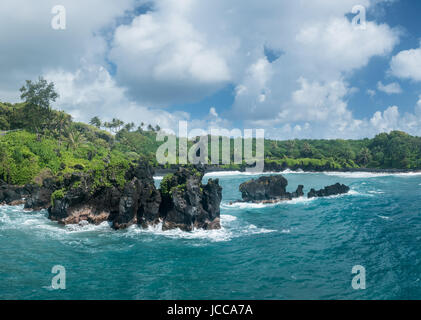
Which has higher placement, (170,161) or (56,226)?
(170,161)

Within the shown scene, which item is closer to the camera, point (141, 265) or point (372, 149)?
point (141, 265)

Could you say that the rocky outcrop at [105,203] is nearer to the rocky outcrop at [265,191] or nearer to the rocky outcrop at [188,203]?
the rocky outcrop at [188,203]

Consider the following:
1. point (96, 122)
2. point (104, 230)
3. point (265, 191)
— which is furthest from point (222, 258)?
point (96, 122)

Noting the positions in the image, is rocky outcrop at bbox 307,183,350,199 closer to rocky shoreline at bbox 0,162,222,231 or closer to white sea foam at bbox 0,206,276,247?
white sea foam at bbox 0,206,276,247

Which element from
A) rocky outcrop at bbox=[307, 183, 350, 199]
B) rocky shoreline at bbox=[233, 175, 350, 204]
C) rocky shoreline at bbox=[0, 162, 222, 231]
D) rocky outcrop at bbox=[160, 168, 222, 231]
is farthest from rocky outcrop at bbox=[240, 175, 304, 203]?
rocky outcrop at bbox=[160, 168, 222, 231]

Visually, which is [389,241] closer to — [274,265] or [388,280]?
[388,280]

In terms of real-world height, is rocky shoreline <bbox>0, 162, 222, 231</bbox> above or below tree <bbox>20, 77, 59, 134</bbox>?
below

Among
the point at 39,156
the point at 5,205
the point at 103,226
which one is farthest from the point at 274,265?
the point at 39,156
